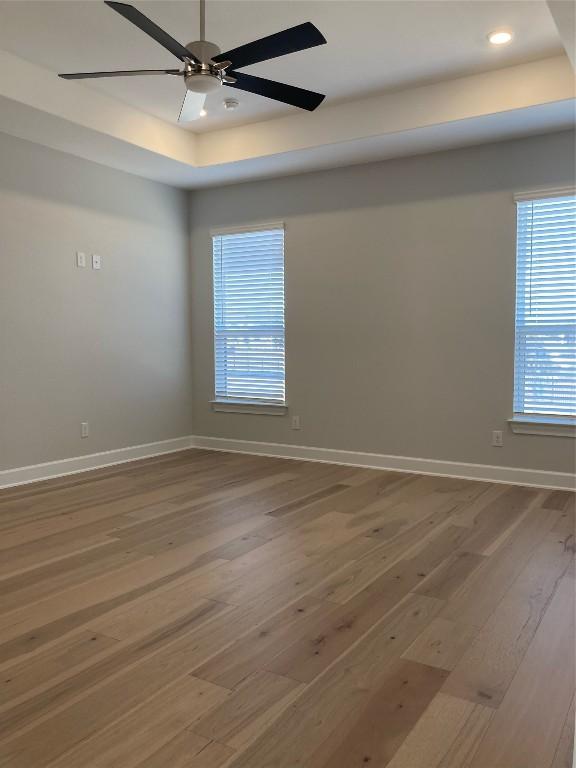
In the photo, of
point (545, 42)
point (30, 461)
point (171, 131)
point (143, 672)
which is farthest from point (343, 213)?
point (143, 672)

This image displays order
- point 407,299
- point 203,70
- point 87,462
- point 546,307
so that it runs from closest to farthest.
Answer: point 203,70
point 546,307
point 407,299
point 87,462

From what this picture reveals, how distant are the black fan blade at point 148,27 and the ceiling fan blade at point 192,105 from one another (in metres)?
0.31

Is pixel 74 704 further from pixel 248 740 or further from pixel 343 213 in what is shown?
pixel 343 213

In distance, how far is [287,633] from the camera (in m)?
2.38

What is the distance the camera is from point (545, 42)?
3754 millimetres

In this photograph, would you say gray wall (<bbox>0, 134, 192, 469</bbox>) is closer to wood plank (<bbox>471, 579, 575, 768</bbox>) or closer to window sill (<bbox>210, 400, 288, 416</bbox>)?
window sill (<bbox>210, 400, 288, 416</bbox>)

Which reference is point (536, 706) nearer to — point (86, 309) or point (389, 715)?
point (389, 715)

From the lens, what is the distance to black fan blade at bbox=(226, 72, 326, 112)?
9.86 ft

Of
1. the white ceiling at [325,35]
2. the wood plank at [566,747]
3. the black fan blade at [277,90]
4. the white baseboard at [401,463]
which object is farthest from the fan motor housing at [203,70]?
the white baseboard at [401,463]

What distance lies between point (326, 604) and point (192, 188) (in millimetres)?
4811

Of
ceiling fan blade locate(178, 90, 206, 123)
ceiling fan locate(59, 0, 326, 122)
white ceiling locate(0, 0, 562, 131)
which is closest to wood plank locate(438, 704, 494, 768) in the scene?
ceiling fan locate(59, 0, 326, 122)

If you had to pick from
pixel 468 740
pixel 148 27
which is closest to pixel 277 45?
pixel 148 27

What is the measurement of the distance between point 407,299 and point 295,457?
1.81m

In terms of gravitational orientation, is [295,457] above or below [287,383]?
below
